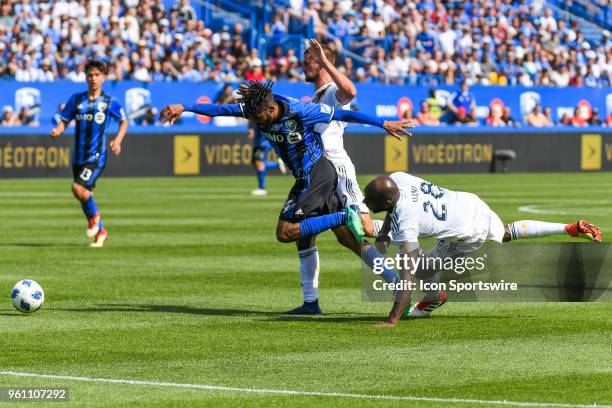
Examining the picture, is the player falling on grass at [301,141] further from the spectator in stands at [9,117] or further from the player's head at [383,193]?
the spectator in stands at [9,117]

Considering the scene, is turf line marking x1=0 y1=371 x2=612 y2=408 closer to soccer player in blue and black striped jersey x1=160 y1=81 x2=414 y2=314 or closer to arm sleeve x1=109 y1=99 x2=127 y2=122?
soccer player in blue and black striped jersey x1=160 y1=81 x2=414 y2=314

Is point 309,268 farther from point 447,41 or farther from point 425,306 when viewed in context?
point 447,41

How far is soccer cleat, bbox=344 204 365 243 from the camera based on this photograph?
1142cm

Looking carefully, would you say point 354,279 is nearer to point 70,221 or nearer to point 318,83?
point 318,83

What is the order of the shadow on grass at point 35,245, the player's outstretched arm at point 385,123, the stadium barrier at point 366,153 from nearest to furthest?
→ the player's outstretched arm at point 385,123 < the shadow on grass at point 35,245 < the stadium barrier at point 366,153

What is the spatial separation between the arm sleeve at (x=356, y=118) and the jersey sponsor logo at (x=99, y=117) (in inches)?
317

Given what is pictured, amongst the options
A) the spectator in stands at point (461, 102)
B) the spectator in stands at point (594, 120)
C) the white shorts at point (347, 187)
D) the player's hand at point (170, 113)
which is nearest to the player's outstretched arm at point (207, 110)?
the player's hand at point (170, 113)

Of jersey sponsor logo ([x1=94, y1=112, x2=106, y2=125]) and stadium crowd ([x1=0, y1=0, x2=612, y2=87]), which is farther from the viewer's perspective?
stadium crowd ([x1=0, y1=0, x2=612, y2=87])

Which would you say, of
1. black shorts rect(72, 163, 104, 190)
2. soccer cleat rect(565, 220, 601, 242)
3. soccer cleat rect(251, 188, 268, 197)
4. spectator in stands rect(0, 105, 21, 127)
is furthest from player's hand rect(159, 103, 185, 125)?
spectator in stands rect(0, 105, 21, 127)

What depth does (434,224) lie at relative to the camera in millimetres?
10906

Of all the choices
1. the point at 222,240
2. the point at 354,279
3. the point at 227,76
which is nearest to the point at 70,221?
the point at 222,240

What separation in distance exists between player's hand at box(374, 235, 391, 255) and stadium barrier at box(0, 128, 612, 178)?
25.8 meters

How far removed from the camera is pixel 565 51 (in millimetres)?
49875

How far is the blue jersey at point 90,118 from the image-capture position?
18.9 m
